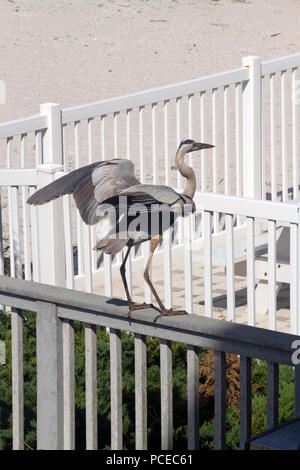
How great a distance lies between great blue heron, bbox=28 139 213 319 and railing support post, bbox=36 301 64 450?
251 mm

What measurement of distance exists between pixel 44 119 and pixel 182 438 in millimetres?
3187

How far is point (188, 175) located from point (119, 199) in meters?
0.30

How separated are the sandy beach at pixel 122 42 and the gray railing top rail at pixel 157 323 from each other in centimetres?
1151

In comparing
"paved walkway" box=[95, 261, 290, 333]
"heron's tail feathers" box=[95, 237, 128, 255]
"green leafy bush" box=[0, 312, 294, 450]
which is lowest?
"paved walkway" box=[95, 261, 290, 333]

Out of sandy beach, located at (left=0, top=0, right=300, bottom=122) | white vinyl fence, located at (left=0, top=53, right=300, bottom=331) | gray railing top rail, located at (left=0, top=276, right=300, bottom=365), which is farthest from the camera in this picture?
sandy beach, located at (left=0, top=0, right=300, bottom=122)

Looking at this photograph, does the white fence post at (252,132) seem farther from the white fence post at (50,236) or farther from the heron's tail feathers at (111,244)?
the heron's tail feathers at (111,244)

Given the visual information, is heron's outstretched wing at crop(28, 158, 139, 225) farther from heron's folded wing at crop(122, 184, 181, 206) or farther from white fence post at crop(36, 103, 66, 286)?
white fence post at crop(36, 103, 66, 286)

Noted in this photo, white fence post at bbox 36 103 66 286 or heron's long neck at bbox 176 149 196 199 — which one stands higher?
heron's long neck at bbox 176 149 196 199

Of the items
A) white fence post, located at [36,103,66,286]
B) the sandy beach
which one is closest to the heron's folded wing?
white fence post, located at [36,103,66,286]

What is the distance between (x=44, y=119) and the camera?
712cm

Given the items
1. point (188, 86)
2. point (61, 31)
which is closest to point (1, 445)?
point (188, 86)

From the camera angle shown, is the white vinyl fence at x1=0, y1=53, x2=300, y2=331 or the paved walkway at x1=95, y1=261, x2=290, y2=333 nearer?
the white vinyl fence at x1=0, y1=53, x2=300, y2=331

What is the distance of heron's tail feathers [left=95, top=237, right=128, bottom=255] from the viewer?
345 centimetres
